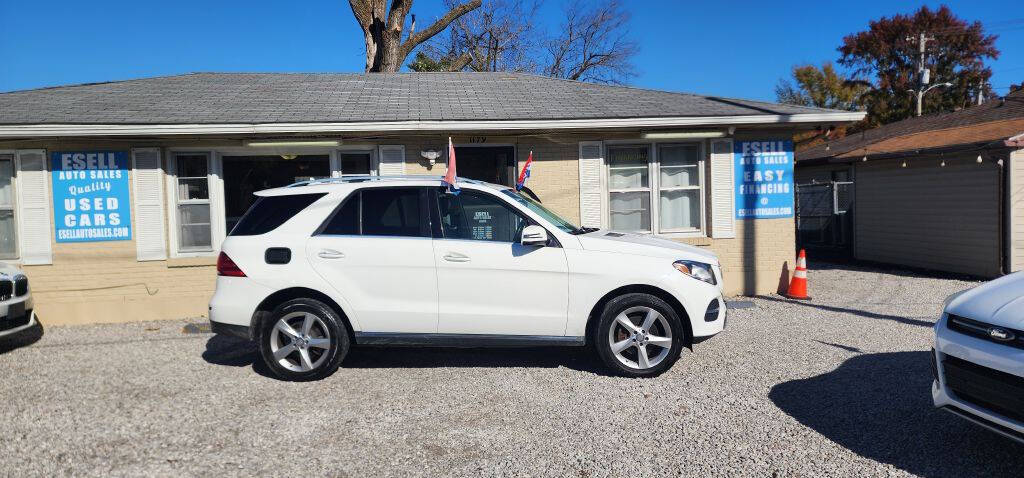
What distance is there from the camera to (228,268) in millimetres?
5793

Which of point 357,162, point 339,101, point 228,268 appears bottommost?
point 228,268

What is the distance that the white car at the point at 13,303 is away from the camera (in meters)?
7.01

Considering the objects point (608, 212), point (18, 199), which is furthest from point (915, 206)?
point (18, 199)

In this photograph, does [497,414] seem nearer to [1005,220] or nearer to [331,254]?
[331,254]

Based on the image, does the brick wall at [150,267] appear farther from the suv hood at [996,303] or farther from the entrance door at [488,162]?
the suv hood at [996,303]

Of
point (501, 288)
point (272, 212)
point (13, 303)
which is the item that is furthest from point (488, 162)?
point (13, 303)

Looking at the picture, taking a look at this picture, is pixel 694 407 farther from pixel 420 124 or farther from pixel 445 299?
pixel 420 124

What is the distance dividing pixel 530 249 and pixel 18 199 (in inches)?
277

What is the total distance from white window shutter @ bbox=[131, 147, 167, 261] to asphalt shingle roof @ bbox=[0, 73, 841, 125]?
0.55 meters

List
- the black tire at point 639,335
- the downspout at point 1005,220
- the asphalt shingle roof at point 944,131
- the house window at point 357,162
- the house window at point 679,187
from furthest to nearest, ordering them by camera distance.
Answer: the asphalt shingle roof at point 944,131, the downspout at point 1005,220, the house window at point 679,187, the house window at point 357,162, the black tire at point 639,335

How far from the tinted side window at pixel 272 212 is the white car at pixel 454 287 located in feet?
0.06

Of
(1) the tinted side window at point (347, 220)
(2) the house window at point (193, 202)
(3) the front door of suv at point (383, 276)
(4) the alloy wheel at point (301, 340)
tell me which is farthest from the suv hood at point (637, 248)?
(2) the house window at point (193, 202)

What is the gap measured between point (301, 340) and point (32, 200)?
5.30 meters

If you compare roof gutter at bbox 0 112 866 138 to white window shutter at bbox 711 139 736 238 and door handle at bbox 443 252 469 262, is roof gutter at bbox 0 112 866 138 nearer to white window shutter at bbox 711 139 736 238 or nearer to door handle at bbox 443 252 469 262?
white window shutter at bbox 711 139 736 238
